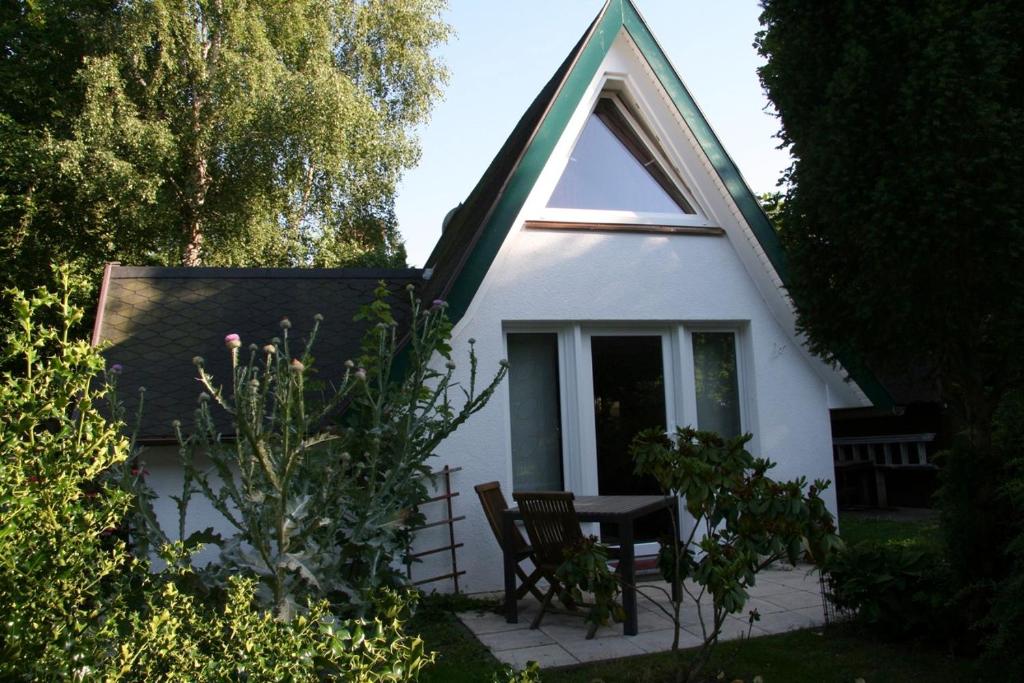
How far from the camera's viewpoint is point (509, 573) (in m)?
6.54

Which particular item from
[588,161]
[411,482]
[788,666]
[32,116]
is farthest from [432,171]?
[788,666]

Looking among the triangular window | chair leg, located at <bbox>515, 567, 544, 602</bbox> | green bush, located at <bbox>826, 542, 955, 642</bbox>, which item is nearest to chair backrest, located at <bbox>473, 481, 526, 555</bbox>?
chair leg, located at <bbox>515, 567, 544, 602</bbox>

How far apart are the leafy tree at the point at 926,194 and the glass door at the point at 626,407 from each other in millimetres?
2655

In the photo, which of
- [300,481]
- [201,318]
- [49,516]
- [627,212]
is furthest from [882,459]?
[49,516]

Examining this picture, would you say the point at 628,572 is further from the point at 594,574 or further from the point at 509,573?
the point at 594,574

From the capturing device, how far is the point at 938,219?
16.9 feet

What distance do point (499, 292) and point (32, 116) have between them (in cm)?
1807

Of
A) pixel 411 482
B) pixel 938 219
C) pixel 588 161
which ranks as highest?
pixel 588 161

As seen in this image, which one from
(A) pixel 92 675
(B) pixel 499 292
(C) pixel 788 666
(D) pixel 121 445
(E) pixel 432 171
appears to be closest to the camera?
(A) pixel 92 675

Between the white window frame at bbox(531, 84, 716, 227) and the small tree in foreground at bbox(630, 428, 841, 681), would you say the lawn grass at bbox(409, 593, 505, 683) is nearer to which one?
the small tree in foreground at bbox(630, 428, 841, 681)

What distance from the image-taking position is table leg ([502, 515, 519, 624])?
257 inches

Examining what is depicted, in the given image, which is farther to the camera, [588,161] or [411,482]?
[588,161]

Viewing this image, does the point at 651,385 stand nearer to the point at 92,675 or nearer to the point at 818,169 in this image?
the point at 818,169

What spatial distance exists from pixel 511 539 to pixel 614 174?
4.24m
